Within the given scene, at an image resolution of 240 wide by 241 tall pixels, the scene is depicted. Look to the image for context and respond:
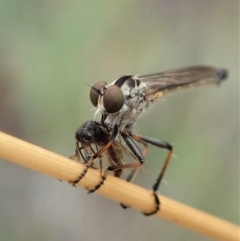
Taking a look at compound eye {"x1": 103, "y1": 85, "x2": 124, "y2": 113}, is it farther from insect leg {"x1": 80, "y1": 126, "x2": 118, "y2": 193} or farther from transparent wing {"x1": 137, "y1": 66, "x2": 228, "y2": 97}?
transparent wing {"x1": 137, "y1": 66, "x2": 228, "y2": 97}

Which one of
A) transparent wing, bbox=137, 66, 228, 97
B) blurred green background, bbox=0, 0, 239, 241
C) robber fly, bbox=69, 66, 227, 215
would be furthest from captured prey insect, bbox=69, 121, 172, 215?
blurred green background, bbox=0, 0, 239, 241

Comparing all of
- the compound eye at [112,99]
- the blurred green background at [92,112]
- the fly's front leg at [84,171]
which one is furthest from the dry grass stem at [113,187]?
the blurred green background at [92,112]

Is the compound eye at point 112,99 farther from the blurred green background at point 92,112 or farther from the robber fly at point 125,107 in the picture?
the blurred green background at point 92,112

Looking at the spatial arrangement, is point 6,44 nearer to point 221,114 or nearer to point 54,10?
A: point 54,10

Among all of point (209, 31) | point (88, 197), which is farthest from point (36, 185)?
point (209, 31)

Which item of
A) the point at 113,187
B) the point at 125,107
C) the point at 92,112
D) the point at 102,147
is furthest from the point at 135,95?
the point at 92,112

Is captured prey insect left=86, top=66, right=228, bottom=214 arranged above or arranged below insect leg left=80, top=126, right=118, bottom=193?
above

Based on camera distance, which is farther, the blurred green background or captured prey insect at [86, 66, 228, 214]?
the blurred green background
